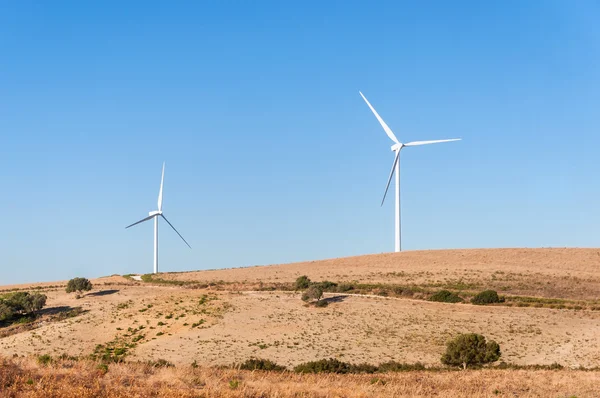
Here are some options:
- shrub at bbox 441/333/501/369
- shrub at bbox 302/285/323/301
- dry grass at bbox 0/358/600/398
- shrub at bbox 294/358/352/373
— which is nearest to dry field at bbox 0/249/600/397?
dry grass at bbox 0/358/600/398

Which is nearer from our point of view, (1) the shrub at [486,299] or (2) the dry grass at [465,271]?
(1) the shrub at [486,299]

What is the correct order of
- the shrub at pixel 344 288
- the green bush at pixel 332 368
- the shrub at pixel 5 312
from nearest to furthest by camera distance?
the green bush at pixel 332 368, the shrub at pixel 5 312, the shrub at pixel 344 288

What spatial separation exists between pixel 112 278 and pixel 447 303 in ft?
256

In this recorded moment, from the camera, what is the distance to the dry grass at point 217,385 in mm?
19375

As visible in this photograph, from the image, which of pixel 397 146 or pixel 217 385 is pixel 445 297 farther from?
pixel 217 385

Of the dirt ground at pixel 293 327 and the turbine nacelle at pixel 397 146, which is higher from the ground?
the turbine nacelle at pixel 397 146

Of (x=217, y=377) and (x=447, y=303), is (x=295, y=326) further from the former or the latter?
(x=217, y=377)

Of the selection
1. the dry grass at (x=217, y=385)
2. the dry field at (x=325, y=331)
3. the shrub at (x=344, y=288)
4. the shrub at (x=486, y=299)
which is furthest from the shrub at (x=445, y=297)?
the dry grass at (x=217, y=385)

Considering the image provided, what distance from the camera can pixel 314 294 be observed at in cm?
8462

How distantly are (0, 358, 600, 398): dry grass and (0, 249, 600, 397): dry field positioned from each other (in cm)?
13

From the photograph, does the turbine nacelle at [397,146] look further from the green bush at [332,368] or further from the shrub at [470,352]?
the green bush at [332,368]

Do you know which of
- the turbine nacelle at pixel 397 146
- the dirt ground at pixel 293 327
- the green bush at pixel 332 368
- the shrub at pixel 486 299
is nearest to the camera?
the green bush at pixel 332 368

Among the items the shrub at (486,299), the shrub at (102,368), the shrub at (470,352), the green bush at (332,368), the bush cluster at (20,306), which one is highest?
the shrub at (102,368)

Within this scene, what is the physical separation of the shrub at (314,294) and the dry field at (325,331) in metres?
1.87
